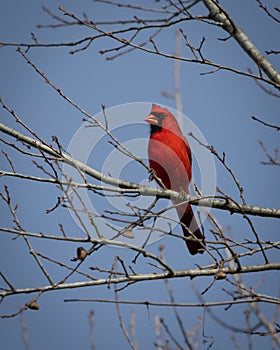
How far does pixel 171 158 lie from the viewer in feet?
19.2

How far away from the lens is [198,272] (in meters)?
3.41

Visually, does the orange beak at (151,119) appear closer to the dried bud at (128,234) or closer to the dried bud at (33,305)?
the dried bud at (128,234)

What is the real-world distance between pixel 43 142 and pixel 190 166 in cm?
241

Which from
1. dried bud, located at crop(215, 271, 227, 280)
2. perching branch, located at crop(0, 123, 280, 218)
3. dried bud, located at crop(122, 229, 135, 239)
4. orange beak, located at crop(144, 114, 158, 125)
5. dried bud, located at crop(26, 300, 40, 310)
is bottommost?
dried bud, located at crop(26, 300, 40, 310)

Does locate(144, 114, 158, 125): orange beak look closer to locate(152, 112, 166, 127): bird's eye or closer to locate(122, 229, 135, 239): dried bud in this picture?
locate(152, 112, 166, 127): bird's eye

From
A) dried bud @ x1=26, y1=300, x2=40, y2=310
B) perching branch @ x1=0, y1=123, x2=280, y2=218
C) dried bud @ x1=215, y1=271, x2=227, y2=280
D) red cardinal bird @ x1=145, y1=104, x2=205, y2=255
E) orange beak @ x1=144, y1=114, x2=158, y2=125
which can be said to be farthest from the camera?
orange beak @ x1=144, y1=114, x2=158, y2=125

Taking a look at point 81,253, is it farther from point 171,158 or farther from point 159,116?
point 159,116

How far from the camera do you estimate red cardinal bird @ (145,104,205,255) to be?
219 inches

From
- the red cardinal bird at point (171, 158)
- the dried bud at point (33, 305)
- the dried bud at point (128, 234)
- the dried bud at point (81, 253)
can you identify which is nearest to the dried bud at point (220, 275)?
the dried bud at point (128, 234)

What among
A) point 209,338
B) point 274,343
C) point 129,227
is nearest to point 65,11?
point 129,227

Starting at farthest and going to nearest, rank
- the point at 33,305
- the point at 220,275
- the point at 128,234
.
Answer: the point at 128,234
the point at 220,275
the point at 33,305

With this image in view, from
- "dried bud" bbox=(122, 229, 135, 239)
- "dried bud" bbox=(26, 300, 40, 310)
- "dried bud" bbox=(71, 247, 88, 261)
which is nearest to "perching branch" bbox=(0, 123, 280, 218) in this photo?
"dried bud" bbox=(122, 229, 135, 239)

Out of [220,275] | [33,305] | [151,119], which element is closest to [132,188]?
[220,275]

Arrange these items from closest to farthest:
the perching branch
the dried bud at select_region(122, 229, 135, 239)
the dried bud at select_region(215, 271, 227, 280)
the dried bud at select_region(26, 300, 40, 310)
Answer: the dried bud at select_region(26, 300, 40, 310), the dried bud at select_region(215, 271, 227, 280), the dried bud at select_region(122, 229, 135, 239), the perching branch
